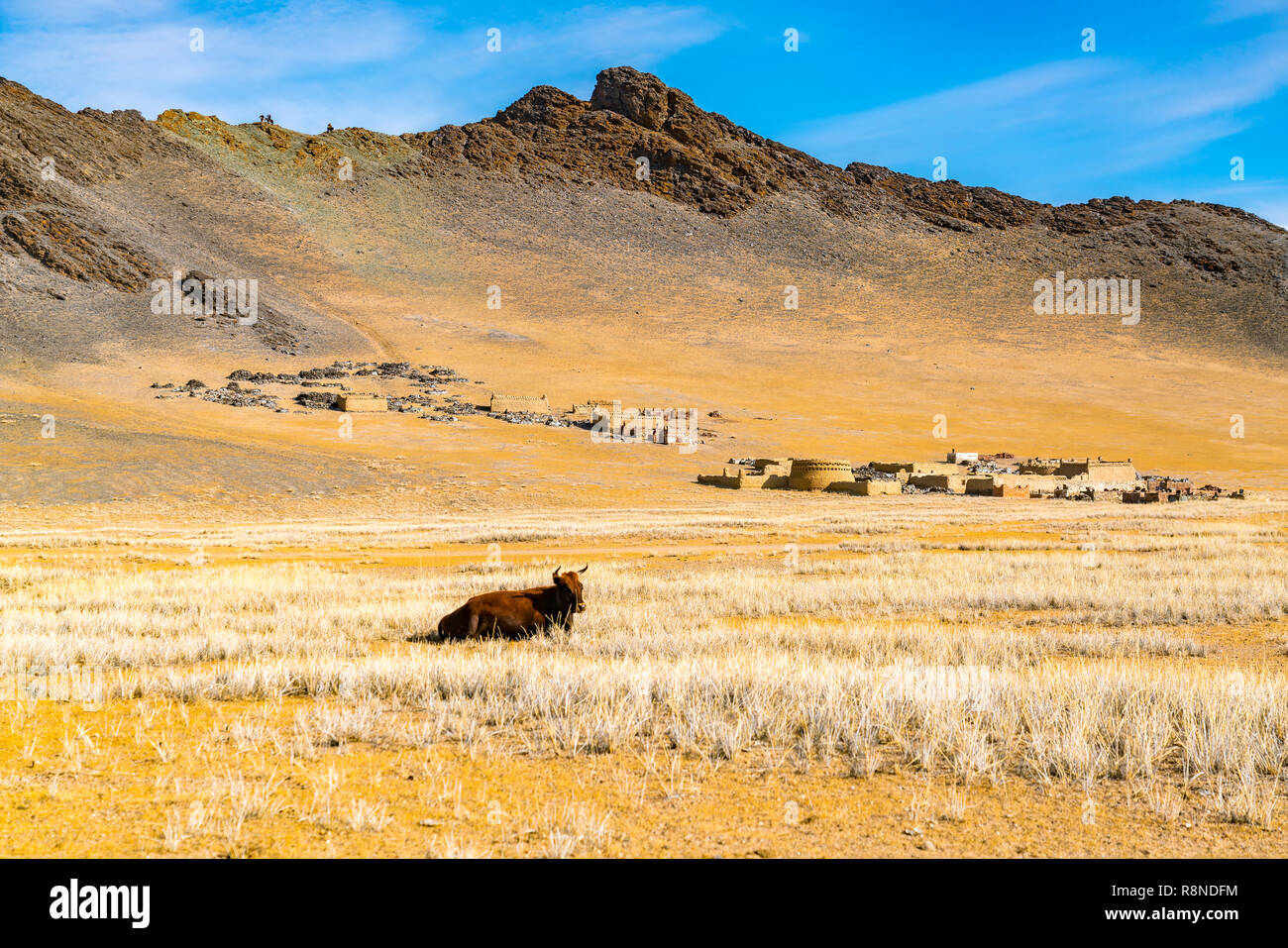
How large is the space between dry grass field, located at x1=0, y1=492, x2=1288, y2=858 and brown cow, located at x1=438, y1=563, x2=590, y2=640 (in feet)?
0.98

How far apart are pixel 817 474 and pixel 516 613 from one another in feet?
128

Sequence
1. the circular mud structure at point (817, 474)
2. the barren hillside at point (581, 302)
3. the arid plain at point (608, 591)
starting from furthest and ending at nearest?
1. the barren hillside at point (581, 302)
2. the circular mud structure at point (817, 474)
3. the arid plain at point (608, 591)

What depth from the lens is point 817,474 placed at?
154ft

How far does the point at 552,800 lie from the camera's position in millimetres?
4465

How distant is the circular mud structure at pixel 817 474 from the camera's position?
46.9 meters

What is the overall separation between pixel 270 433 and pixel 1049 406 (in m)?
69.0

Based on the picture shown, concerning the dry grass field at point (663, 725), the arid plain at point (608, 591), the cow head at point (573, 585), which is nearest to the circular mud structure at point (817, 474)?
the arid plain at point (608, 591)

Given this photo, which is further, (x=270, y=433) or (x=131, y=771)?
(x=270, y=433)

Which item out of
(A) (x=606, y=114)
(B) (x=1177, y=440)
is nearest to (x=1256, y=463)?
(B) (x=1177, y=440)

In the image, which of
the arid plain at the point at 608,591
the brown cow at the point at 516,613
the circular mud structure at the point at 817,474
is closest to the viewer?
the arid plain at the point at 608,591

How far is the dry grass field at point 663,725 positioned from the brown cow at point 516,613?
30cm

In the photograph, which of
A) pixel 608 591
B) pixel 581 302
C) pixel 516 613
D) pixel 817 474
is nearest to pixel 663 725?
pixel 516 613

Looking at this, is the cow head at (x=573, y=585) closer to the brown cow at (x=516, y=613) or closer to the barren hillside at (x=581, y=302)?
the brown cow at (x=516, y=613)
